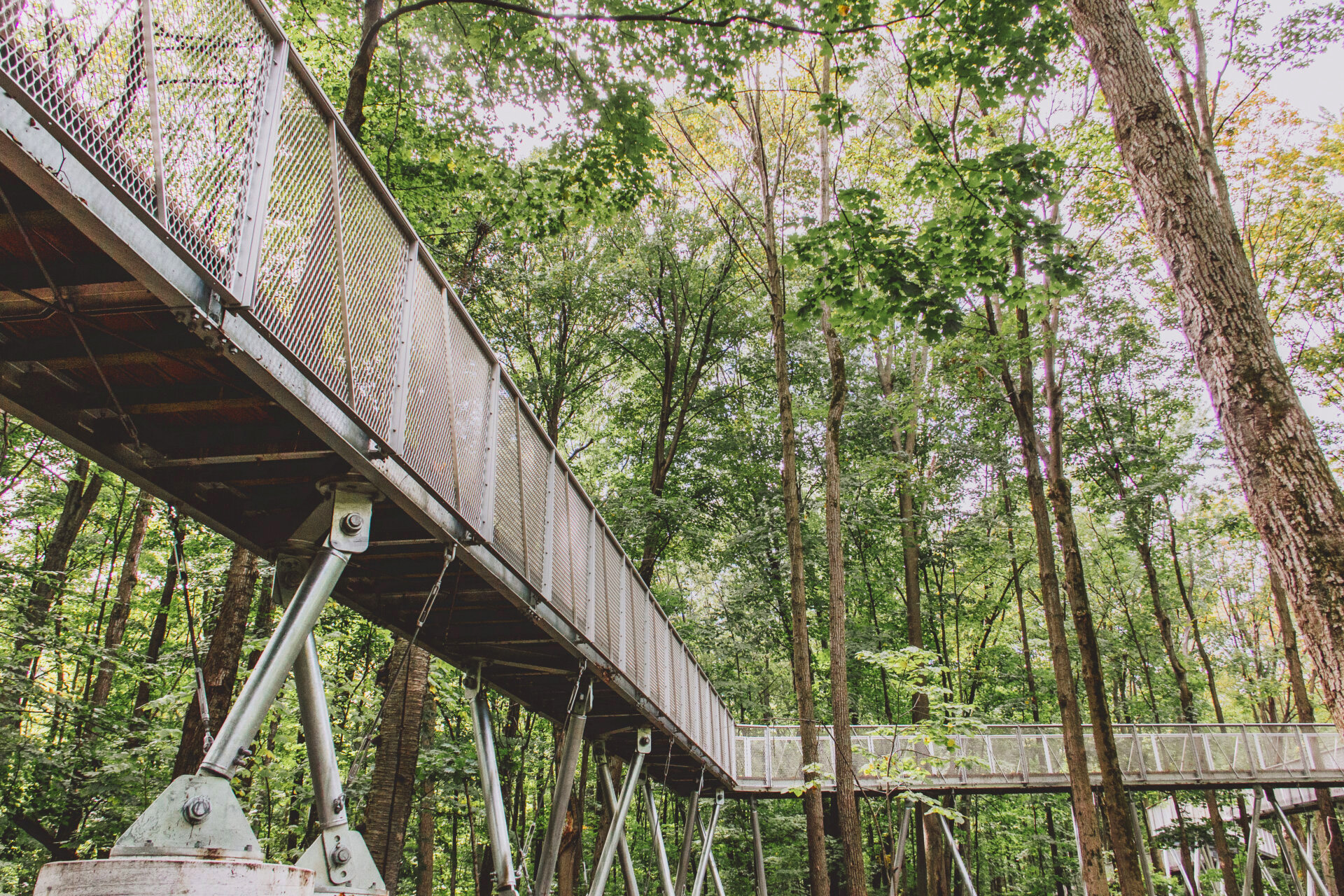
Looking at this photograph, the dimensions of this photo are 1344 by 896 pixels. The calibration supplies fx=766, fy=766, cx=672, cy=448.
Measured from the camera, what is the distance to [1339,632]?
13.0 feet

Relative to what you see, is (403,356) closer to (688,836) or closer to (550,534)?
(550,534)

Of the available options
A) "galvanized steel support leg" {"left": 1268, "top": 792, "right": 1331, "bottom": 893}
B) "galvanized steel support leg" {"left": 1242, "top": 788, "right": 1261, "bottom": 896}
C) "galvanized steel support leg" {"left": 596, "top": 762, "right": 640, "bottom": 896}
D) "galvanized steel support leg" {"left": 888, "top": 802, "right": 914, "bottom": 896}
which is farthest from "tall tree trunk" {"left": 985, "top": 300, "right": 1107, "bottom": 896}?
"galvanized steel support leg" {"left": 1268, "top": 792, "right": 1331, "bottom": 893}

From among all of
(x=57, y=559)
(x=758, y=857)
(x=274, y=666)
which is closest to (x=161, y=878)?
(x=274, y=666)

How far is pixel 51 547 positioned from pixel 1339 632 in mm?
16446

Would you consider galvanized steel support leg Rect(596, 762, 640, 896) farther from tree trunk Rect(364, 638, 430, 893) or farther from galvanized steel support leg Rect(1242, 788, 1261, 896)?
galvanized steel support leg Rect(1242, 788, 1261, 896)

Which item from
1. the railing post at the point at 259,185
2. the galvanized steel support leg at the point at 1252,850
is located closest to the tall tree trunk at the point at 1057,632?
the galvanized steel support leg at the point at 1252,850

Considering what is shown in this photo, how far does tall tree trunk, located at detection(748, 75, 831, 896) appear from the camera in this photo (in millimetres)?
11875

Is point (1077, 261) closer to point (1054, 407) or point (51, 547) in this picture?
point (1054, 407)

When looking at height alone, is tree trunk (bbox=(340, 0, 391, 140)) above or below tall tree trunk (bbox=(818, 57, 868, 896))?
above

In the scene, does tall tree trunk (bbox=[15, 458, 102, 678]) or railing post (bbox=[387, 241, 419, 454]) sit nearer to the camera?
railing post (bbox=[387, 241, 419, 454])

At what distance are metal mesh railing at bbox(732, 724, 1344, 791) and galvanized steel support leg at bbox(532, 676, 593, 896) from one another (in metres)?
9.72

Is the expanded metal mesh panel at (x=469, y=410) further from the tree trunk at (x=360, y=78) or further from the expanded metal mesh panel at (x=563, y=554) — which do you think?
the tree trunk at (x=360, y=78)

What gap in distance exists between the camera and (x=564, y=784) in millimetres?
7855

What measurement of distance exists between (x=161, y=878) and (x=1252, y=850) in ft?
73.6
